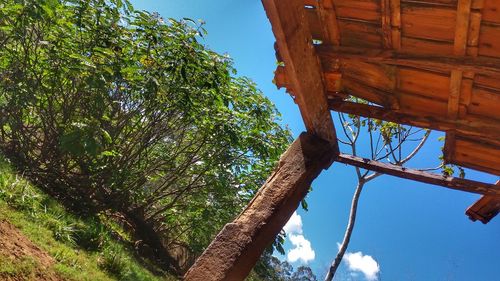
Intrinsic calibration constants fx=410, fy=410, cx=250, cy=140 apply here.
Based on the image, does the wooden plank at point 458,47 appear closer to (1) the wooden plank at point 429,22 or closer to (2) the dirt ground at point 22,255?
(1) the wooden plank at point 429,22

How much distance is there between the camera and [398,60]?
2.33m

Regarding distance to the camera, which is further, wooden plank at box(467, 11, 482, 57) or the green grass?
the green grass

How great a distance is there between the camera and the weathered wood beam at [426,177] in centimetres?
343

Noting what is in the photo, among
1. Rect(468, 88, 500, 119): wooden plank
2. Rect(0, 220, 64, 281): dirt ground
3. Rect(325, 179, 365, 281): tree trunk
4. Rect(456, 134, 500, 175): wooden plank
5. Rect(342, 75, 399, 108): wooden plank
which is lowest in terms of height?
Rect(0, 220, 64, 281): dirt ground

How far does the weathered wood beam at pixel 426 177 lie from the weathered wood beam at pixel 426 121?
56 cm

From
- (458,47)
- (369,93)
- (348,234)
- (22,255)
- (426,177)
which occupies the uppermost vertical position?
(348,234)

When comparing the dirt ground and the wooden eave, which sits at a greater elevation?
the wooden eave

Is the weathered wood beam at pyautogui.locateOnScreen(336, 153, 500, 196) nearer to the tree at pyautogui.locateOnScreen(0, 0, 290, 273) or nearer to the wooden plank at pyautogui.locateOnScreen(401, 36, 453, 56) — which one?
the wooden plank at pyautogui.locateOnScreen(401, 36, 453, 56)

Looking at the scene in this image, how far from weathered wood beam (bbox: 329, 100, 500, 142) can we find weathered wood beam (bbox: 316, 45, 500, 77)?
0.46 meters

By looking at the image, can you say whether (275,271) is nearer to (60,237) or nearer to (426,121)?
(60,237)

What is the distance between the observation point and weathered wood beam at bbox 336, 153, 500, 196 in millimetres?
3428

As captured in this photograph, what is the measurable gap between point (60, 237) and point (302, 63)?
179 inches

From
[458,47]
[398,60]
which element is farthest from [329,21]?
[458,47]

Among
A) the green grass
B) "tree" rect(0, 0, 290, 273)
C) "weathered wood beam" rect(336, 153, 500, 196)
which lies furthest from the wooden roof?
"tree" rect(0, 0, 290, 273)
